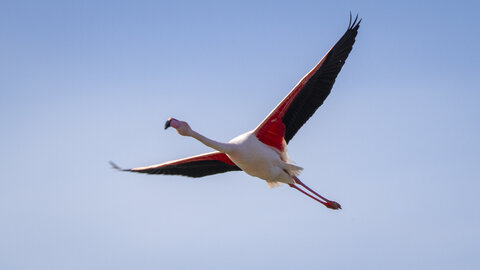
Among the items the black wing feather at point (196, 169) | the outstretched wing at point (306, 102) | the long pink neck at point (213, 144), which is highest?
the outstretched wing at point (306, 102)

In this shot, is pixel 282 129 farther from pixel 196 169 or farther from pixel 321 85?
pixel 196 169

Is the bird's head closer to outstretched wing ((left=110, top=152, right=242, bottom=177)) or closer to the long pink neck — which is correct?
the long pink neck

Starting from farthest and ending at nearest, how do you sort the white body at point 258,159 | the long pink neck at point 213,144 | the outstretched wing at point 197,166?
the outstretched wing at point 197,166 < the white body at point 258,159 < the long pink neck at point 213,144

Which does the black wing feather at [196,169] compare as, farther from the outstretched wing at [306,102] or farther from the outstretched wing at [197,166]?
the outstretched wing at [306,102]

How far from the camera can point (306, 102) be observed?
18969 millimetres

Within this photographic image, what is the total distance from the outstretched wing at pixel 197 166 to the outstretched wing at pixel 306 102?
1.54 meters

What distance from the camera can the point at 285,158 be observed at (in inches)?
764

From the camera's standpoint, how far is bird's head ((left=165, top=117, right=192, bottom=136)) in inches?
696

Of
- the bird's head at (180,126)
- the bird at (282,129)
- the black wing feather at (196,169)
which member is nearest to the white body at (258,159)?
the bird at (282,129)

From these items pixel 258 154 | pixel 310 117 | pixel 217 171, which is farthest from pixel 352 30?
pixel 217 171

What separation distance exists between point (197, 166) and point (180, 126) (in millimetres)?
2830

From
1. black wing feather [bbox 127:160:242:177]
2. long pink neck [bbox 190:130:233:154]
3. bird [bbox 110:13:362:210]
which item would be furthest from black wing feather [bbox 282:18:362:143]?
black wing feather [bbox 127:160:242:177]

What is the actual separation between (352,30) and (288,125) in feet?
8.53

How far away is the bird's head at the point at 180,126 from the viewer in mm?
17688
